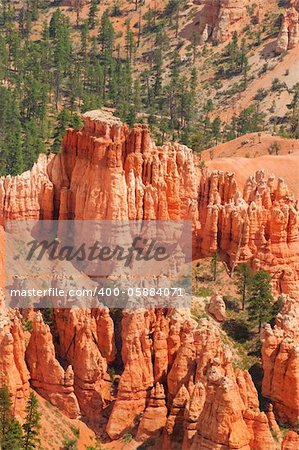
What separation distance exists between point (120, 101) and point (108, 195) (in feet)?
198

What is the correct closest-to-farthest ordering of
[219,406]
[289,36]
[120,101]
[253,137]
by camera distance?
1. [219,406]
2. [253,137]
3. [120,101]
4. [289,36]

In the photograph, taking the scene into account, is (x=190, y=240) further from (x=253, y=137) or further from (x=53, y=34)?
(x=53, y=34)

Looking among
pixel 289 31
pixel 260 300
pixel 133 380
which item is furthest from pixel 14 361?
pixel 289 31

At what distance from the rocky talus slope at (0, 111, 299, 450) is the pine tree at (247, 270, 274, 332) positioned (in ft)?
6.31

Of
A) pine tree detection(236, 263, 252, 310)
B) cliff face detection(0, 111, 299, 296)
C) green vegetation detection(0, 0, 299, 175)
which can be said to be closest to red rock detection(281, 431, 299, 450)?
pine tree detection(236, 263, 252, 310)

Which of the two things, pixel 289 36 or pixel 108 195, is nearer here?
pixel 108 195

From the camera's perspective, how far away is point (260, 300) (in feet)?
247

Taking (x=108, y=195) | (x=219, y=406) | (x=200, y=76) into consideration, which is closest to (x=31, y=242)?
(x=108, y=195)

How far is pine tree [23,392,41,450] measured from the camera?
6312cm

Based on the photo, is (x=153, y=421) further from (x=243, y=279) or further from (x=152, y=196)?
(x=152, y=196)

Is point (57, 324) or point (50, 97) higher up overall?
point (50, 97)

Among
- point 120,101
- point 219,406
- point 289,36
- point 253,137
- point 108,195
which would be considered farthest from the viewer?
point 289,36

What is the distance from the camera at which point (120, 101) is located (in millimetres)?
135250

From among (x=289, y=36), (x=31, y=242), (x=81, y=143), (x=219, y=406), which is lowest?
(x=219, y=406)
